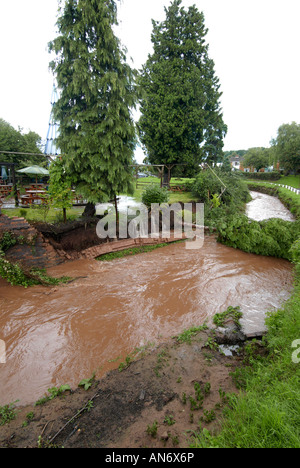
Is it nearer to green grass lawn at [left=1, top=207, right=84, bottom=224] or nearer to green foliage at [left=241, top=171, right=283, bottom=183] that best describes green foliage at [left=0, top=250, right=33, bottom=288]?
green grass lawn at [left=1, top=207, right=84, bottom=224]

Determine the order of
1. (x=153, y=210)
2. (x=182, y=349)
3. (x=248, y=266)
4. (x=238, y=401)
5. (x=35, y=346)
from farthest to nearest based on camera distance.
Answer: (x=153, y=210) → (x=248, y=266) → (x=35, y=346) → (x=182, y=349) → (x=238, y=401)

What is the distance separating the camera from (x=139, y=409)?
10.3 feet

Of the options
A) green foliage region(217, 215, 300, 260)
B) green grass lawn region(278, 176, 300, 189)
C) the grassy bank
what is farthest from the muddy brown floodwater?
green grass lawn region(278, 176, 300, 189)

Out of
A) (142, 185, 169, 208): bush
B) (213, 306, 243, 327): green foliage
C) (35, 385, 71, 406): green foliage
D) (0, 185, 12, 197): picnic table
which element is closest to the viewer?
(35, 385, 71, 406): green foliage

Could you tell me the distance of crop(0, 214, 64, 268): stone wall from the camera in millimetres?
7102

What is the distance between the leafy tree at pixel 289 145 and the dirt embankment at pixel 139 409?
3875 cm

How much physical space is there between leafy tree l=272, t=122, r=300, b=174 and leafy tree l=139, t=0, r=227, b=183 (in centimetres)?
2264

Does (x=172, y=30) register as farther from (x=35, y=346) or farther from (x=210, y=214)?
(x=35, y=346)

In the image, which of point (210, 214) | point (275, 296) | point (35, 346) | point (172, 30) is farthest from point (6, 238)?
point (172, 30)

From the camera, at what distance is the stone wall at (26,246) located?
710 cm

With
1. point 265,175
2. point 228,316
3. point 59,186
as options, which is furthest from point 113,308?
point 265,175

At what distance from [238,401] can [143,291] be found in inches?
165

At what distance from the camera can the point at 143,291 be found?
270 inches

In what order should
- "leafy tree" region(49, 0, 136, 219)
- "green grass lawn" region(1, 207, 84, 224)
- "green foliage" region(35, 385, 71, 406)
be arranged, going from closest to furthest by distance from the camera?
"green foliage" region(35, 385, 71, 406) → "leafy tree" region(49, 0, 136, 219) → "green grass lawn" region(1, 207, 84, 224)
